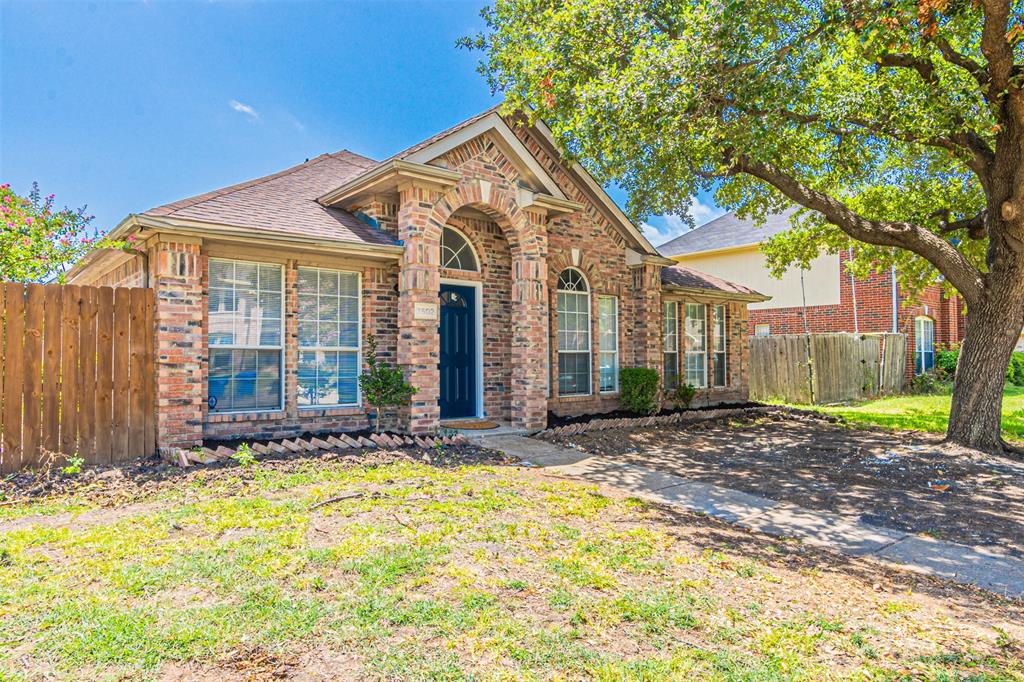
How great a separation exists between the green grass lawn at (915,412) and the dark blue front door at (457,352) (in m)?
8.88

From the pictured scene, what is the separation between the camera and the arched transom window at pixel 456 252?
10.5 metres

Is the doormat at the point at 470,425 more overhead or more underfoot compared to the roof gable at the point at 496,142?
more underfoot

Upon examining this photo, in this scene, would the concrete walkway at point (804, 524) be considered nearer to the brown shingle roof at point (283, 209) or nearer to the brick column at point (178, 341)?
the brown shingle roof at point (283, 209)

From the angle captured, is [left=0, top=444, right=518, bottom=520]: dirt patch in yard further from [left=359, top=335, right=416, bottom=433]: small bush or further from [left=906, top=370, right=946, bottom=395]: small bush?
[left=906, top=370, right=946, bottom=395]: small bush

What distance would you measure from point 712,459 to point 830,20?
6.13 meters

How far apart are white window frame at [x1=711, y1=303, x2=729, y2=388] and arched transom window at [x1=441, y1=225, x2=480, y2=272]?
7551mm

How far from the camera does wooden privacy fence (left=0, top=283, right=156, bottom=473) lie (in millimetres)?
6809

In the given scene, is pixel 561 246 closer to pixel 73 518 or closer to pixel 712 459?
pixel 712 459

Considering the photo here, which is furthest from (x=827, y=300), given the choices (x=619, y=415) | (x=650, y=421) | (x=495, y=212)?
(x=495, y=212)

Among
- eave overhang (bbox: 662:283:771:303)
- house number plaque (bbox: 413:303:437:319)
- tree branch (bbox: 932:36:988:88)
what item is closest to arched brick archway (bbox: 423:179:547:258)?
house number plaque (bbox: 413:303:437:319)

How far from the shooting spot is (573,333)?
39.7 ft

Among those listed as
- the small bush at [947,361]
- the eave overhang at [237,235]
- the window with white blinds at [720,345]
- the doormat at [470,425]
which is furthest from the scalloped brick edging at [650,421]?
the small bush at [947,361]

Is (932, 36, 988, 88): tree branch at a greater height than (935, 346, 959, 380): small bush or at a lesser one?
greater

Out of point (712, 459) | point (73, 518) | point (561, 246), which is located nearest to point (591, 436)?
point (712, 459)
